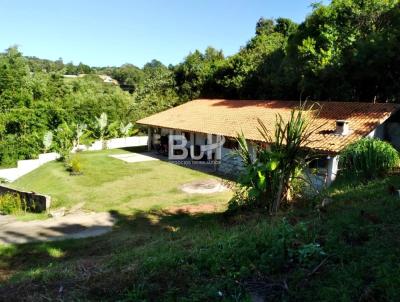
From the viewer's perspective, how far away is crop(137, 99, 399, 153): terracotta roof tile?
1492 centimetres

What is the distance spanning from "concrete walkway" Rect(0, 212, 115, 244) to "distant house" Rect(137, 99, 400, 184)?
5413 mm

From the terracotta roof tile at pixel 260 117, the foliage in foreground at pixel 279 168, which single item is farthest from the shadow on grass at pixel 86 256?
the terracotta roof tile at pixel 260 117

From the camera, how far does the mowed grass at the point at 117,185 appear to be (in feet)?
47.8

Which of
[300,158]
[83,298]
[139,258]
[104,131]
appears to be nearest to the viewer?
[83,298]

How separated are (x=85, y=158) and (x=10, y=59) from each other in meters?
22.3

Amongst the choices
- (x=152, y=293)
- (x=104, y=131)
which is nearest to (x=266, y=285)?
(x=152, y=293)

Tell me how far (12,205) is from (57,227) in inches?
181

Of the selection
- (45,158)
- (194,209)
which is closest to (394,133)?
(194,209)

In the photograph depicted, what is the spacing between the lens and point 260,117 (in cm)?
2052

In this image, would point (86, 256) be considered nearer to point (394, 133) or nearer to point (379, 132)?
point (379, 132)

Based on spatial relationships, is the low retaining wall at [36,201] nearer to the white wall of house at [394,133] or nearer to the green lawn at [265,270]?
the green lawn at [265,270]

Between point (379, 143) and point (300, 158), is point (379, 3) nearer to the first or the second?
point (379, 143)

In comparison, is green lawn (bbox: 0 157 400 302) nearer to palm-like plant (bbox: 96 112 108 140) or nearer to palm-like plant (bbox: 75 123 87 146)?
palm-like plant (bbox: 75 123 87 146)

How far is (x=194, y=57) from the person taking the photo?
3544 centimetres
